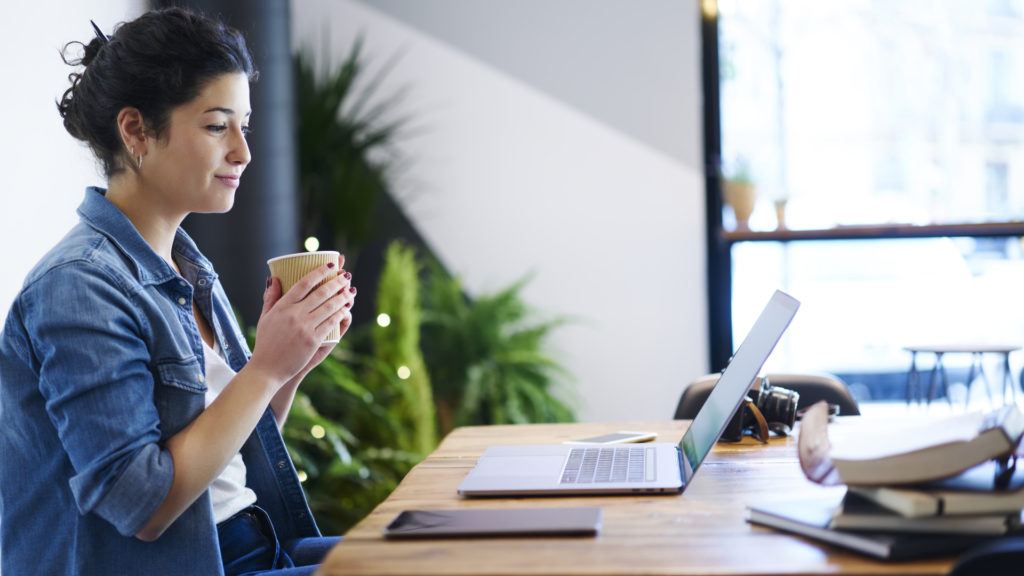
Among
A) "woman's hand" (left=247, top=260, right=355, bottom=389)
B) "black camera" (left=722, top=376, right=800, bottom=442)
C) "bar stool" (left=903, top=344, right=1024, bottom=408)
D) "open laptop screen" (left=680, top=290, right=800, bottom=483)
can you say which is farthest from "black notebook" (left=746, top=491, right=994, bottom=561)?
"bar stool" (left=903, top=344, right=1024, bottom=408)

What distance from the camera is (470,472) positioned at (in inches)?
58.1

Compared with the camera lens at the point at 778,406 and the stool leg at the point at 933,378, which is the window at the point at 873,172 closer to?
the stool leg at the point at 933,378

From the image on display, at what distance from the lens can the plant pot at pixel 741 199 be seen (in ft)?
12.9

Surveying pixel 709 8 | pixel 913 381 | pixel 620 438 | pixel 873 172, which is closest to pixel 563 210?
pixel 709 8

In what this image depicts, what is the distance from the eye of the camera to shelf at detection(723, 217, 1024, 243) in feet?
12.7

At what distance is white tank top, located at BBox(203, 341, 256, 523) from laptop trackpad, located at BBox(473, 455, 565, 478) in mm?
395

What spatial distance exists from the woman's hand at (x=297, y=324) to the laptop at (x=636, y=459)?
1.02ft

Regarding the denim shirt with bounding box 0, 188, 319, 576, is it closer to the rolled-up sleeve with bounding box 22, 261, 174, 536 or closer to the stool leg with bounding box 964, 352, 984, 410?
the rolled-up sleeve with bounding box 22, 261, 174, 536

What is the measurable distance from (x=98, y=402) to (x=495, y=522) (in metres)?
0.54

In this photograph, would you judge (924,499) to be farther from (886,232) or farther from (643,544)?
(886,232)

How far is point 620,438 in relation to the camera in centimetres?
174

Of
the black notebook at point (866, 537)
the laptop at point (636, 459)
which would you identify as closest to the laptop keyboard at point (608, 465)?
the laptop at point (636, 459)

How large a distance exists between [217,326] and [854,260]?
3211mm

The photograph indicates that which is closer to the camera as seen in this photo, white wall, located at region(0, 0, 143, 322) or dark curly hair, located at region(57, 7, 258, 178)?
dark curly hair, located at region(57, 7, 258, 178)
